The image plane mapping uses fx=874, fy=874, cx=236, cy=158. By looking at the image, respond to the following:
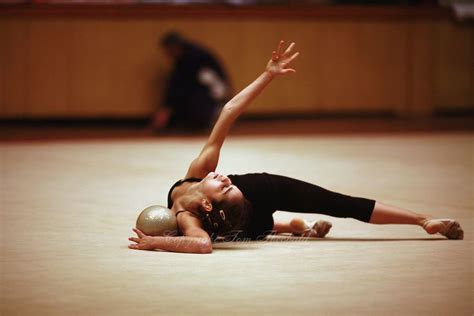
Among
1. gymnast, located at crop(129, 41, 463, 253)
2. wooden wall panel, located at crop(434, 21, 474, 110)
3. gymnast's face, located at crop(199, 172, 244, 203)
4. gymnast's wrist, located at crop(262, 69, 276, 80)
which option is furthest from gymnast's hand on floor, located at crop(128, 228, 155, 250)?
wooden wall panel, located at crop(434, 21, 474, 110)

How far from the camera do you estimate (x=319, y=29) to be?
34.9 ft

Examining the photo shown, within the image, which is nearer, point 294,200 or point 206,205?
point 206,205

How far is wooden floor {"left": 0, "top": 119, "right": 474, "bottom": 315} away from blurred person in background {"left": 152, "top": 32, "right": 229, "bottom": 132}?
2617mm

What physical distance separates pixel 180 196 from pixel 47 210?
126 centimetres

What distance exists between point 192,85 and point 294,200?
229 inches

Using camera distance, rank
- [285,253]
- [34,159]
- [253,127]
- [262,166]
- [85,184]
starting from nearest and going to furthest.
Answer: [285,253] → [85,184] → [262,166] → [34,159] → [253,127]

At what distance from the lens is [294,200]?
411cm

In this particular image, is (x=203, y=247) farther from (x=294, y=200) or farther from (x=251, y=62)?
(x=251, y=62)

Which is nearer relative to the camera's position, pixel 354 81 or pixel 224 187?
pixel 224 187

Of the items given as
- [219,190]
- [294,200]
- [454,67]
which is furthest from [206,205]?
[454,67]

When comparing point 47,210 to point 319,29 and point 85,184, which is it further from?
point 319,29

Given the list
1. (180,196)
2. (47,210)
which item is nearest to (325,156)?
(47,210)

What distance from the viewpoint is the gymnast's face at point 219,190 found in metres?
3.87

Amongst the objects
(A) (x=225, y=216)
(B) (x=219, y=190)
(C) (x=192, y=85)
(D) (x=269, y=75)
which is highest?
(D) (x=269, y=75)
